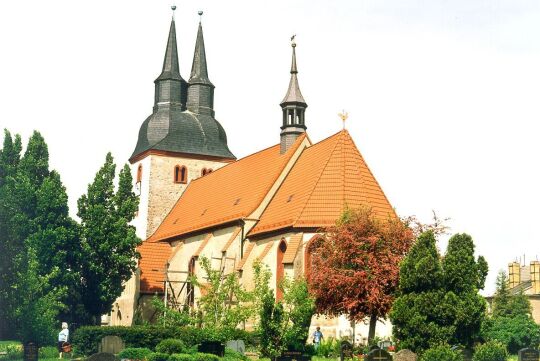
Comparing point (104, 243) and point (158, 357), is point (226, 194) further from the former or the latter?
point (158, 357)

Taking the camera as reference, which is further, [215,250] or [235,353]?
→ [215,250]

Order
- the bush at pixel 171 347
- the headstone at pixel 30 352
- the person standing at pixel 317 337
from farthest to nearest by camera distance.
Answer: the person standing at pixel 317 337 → the bush at pixel 171 347 → the headstone at pixel 30 352

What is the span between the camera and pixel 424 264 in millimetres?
32250

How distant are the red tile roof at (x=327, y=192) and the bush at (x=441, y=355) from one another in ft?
37.6

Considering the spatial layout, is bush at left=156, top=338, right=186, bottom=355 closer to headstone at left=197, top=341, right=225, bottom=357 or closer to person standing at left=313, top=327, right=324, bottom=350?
headstone at left=197, top=341, right=225, bottom=357

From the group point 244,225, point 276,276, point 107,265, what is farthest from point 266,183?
point 107,265

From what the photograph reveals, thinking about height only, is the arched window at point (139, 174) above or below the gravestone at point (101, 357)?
above

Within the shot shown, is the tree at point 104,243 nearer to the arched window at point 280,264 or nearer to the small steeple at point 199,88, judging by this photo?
the arched window at point 280,264

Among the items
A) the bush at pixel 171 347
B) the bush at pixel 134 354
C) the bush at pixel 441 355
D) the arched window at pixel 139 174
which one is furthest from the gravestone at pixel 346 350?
the arched window at pixel 139 174

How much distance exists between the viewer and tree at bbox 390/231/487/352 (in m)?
31.6

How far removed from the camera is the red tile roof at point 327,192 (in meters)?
42.4

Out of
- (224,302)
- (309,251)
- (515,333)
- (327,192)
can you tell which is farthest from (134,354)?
(515,333)

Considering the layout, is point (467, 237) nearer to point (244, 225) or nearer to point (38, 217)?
point (244, 225)

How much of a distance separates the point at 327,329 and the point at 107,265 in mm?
13814
